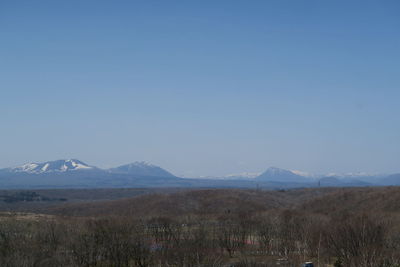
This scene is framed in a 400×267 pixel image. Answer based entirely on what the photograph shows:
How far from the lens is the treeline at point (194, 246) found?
36125 millimetres

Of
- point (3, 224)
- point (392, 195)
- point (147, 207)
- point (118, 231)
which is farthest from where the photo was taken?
point (147, 207)

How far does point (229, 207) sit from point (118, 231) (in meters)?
92.0

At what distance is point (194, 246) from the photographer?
40.9 meters

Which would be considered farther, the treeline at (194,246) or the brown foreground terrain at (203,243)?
the brown foreground terrain at (203,243)

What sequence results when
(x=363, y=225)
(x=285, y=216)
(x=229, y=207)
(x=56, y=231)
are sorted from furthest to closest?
(x=229, y=207)
(x=285, y=216)
(x=56, y=231)
(x=363, y=225)

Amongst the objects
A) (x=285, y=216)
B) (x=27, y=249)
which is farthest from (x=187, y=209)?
(x=27, y=249)

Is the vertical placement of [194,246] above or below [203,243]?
above

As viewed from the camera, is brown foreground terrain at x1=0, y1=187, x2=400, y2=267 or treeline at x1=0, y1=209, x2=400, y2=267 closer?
treeline at x1=0, y1=209, x2=400, y2=267

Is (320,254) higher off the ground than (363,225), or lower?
lower

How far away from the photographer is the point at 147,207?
148 metres

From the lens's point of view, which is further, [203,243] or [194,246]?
[203,243]

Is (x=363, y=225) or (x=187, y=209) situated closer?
(x=363, y=225)

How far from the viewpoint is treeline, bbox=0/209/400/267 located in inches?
1422

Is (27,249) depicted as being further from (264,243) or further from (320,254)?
(264,243)
